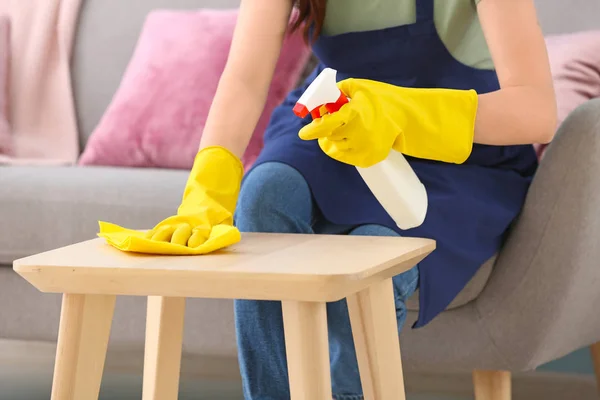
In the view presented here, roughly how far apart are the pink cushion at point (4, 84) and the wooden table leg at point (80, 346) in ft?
3.82

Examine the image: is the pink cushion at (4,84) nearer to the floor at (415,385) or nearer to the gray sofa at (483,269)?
the gray sofa at (483,269)

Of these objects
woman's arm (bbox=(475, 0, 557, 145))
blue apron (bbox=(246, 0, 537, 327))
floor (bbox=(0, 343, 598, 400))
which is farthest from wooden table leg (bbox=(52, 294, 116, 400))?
floor (bbox=(0, 343, 598, 400))

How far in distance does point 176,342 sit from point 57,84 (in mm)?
1138

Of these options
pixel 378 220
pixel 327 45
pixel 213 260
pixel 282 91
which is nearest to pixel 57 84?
pixel 282 91

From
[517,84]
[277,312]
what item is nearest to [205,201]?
[277,312]

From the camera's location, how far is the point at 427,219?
43.4 inches

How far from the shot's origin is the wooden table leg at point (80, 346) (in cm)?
85

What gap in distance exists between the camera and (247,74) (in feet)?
3.89

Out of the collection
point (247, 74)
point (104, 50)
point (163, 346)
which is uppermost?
point (104, 50)

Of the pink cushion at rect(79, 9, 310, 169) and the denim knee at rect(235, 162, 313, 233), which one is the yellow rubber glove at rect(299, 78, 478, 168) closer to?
the denim knee at rect(235, 162, 313, 233)

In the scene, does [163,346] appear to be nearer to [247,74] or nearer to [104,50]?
[247,74]

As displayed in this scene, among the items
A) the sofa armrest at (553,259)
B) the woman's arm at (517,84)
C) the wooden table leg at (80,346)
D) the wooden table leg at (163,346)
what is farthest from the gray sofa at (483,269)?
the wooden table leg at (80,346)

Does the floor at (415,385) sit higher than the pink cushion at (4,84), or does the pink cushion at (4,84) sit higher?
the pink cushion at (4,84)

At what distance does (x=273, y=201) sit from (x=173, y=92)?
0.83m
